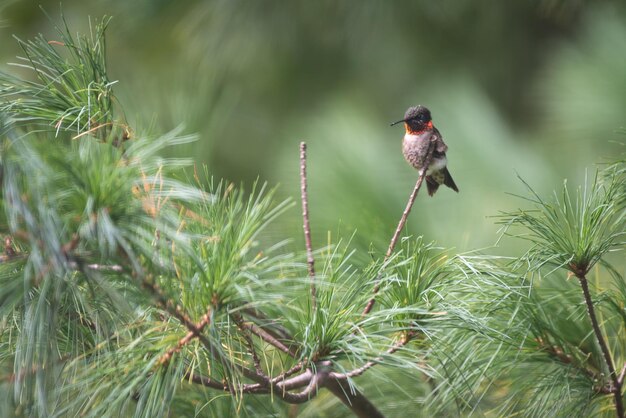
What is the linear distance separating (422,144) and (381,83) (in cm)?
123

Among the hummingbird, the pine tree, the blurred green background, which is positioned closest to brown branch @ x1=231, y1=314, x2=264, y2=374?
the pine tree

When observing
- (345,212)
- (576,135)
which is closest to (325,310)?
(345,212)

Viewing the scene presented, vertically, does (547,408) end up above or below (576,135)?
below

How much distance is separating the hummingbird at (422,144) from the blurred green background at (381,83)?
234 mm

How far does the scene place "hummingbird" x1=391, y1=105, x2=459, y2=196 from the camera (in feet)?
2.72

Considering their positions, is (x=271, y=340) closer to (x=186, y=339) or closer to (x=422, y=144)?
(x=186, y=339)

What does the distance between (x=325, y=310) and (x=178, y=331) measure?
0.11m

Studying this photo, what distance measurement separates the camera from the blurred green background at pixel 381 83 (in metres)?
1.33

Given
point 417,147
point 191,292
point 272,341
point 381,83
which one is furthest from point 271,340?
point 381,83

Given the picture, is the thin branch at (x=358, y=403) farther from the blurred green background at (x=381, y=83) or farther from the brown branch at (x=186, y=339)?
the blurred green background at (x=381, y=83)

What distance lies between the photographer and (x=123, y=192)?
1.85 ft

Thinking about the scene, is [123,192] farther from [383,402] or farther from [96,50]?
[383,402]

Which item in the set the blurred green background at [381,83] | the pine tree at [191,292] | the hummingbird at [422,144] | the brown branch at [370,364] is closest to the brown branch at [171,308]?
the pine tree at [191,292]

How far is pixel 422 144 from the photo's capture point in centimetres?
83
